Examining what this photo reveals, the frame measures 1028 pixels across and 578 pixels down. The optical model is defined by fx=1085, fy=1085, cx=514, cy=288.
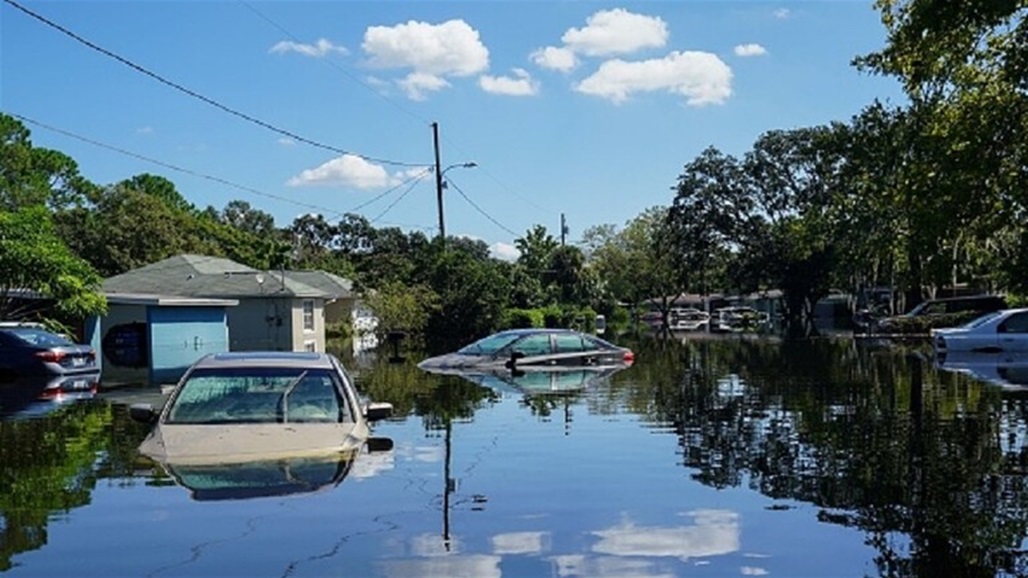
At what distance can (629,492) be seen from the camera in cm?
1043

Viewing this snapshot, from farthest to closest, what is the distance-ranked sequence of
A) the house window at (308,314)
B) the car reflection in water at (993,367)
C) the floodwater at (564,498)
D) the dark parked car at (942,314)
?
1. the house window at (308,314)
2. the dark parked car at (942,314)
3. the car reflection in water at (993,367)
4. the floodwater at (564,498)

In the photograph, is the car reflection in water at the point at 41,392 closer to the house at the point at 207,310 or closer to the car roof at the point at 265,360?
the car roof at the point at 265,360

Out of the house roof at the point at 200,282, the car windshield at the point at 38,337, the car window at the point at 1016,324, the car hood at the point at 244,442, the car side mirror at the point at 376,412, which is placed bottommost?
the car hood at the point at 244,442

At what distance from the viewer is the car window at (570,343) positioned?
93.3ft

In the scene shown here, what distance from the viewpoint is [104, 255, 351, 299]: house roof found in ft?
148

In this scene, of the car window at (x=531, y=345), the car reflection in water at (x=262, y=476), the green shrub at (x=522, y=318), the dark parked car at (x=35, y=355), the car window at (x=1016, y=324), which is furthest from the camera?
the green shrub at (x=522, y=318)

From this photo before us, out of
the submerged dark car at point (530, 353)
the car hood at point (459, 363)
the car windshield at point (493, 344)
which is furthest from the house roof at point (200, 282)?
the car windshield at point (493, 344)

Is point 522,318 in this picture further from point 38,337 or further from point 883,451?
point 883,451

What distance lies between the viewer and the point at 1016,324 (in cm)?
2739

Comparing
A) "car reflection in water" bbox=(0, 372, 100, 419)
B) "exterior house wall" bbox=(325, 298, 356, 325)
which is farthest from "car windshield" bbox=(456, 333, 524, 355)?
"exterior house wall" bbox=(325, 298, 356, 325)

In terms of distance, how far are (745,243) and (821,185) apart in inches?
337

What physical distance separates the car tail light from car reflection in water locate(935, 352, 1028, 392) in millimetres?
20869

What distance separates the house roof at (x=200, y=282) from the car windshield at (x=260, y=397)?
33.8 meters

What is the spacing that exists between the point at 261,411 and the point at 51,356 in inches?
667
